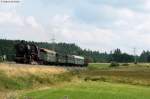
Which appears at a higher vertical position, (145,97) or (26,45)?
(26,45)

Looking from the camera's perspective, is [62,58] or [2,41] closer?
[62,58]

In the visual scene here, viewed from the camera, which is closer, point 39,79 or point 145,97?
point 145,97

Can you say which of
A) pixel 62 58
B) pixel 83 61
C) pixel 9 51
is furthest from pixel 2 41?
pixel 62 58

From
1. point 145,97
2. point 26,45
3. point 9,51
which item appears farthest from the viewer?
point 9,51

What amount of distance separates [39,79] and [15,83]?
6.70 m

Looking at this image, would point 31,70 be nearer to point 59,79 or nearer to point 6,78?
point 59,79

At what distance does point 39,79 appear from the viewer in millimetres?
45562

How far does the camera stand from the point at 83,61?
12256 cm

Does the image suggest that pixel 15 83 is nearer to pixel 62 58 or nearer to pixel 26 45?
pixel 26 45

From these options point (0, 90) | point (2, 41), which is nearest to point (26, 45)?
point (0, 90)

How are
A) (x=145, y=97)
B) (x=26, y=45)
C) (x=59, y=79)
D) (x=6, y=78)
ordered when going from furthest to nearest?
(x=26, y=45) < (x=59, y=79) < (x=6, y=78) < (x=145, y=97)

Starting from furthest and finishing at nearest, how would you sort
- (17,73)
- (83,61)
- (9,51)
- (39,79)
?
(9,51), (83,61), (39,79), (17,73)

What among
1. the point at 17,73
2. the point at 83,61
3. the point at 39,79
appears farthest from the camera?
the point at 83,61

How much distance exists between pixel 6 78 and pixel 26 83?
8.34 ft
